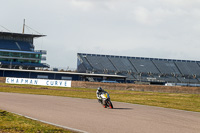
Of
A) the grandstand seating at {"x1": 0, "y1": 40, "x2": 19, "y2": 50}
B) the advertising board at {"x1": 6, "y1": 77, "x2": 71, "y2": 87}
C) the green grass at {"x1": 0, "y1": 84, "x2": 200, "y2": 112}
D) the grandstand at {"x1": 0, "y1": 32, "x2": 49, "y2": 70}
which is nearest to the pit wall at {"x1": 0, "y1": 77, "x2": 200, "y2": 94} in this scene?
the advertising board at {"x1": 6, "y1": 77, "x2": 71, "y2": 87}

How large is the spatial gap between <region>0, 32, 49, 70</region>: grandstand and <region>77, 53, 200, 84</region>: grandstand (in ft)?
41.8

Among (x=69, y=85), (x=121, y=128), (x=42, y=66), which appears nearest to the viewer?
(x=121, y=128)

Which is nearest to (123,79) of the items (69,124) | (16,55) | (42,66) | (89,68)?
(89,68)

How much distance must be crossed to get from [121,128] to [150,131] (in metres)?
1.14

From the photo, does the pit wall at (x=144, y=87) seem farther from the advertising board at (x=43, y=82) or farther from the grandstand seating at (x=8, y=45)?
the grandstand seating at (x=8, y=45)

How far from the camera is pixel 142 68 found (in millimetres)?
98750

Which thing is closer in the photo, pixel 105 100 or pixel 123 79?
pixel 105 100

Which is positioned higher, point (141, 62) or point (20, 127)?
point (141, 62)

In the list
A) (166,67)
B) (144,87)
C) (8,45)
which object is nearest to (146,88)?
(144,87)

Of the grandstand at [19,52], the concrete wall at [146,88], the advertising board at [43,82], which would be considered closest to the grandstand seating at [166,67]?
the grandstand at [19,52]

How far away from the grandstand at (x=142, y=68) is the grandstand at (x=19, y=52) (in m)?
12.7

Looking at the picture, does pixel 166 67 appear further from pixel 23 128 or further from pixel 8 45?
pixel 23 128

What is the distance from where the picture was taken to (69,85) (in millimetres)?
56875

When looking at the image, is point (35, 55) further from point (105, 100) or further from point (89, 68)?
point (105, 100)
